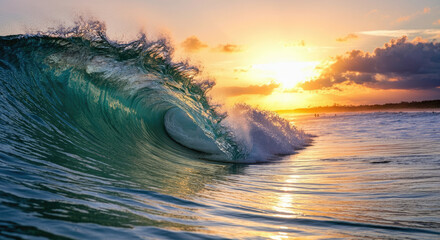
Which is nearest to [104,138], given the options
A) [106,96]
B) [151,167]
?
[151,167]

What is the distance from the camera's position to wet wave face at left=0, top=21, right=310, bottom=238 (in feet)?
8.27

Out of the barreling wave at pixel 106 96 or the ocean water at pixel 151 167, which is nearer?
the ocean water at pixel 151 167

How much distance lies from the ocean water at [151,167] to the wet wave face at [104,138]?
2cm

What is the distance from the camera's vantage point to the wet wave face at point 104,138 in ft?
8.27

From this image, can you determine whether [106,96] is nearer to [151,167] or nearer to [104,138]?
[104,138]

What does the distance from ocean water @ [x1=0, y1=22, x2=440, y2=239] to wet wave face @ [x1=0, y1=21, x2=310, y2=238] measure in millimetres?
23

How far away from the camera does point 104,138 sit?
692 centimetres

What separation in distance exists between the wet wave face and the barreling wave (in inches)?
1.1

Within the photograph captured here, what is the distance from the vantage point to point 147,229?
2.33 metres

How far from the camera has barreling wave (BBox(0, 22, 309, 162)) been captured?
6402mm

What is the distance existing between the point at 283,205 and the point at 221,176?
2.35 m

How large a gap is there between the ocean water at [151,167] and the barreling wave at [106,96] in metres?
0.03

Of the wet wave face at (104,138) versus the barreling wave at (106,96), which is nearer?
the wet wave face at (104,138)

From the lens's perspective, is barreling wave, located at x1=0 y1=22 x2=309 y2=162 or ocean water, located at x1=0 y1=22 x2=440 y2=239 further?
barreling wave, located at x1=0 y1=22 x2=309 y2=162
